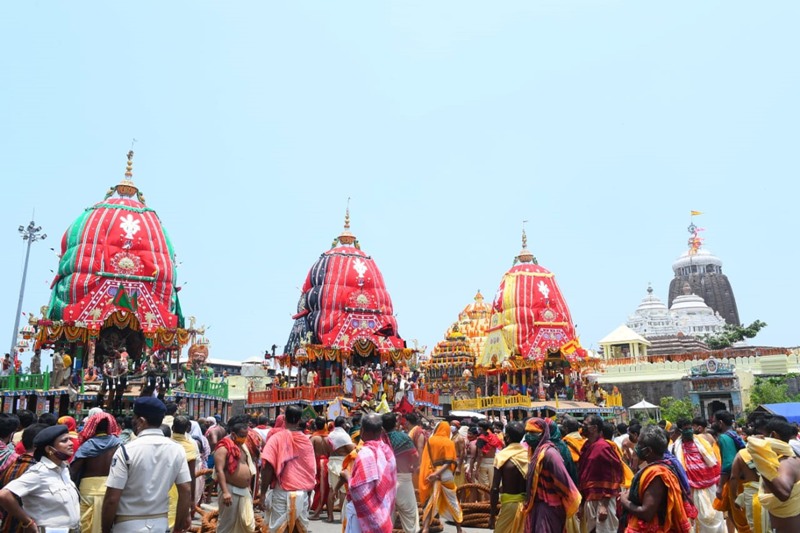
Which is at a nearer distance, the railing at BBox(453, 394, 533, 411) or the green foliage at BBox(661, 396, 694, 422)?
the railing at BBox(453, 394, 533, 411)

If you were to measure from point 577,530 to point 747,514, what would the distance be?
176cm

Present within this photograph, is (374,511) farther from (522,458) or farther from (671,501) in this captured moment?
(671,501)

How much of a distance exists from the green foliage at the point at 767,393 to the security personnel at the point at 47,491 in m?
36.6

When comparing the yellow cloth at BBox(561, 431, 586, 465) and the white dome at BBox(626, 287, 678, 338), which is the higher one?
the white dome at BBox(626, 287, 678, 338)

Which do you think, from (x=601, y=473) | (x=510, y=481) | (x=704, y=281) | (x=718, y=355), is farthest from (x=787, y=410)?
(x=704, y=281)

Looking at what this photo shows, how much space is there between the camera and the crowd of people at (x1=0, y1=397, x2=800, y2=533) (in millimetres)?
4254

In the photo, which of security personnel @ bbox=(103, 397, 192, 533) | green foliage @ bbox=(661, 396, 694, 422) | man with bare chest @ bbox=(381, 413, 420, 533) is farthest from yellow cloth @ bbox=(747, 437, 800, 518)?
green foliage @ bbox=(661, 396, 694, 422)

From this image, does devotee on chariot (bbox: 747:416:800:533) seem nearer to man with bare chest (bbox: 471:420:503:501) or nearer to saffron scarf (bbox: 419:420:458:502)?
saffron scarf (bbox: 419:420:458:502)

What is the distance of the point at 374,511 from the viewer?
16.6 ft

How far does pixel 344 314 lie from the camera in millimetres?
32125

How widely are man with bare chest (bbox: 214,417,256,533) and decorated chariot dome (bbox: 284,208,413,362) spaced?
24479 mm

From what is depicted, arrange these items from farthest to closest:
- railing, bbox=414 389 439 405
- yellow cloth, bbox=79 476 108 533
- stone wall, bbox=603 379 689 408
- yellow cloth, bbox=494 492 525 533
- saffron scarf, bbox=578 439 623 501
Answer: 1. stone wall, bbox=603 379 689 408
2. railing, bbox=414 389 439 405
3. saffron scarf, bbox=578 439 623 501
4. yellow cloth, bbox=494 492 525 533
5. yellow cloth, bbox=79 476 108 533

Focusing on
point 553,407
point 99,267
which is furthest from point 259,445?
point 553,407

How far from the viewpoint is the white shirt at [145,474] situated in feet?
13.9
